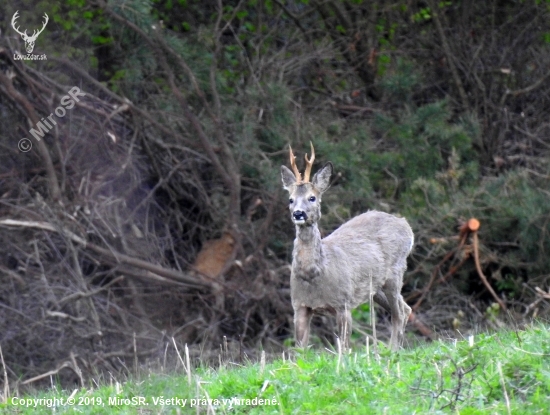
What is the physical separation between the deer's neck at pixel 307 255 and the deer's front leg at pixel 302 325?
292mm

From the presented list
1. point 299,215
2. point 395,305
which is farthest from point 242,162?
point 299,215

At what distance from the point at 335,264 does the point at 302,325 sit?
0.65 meters

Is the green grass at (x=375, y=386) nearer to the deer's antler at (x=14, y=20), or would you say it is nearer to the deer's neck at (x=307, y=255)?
the deer's neck at (x=307, y=255)

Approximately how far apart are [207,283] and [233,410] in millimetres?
6474

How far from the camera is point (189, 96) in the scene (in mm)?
13453

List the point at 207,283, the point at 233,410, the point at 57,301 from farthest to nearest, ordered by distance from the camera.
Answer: the point at 207,283 → the point at 57,301 → the point at 233,410

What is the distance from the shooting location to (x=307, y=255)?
27.9 ft

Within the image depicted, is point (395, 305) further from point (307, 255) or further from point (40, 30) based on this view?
point (40, 30)

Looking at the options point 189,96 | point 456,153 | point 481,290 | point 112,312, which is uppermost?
point 189,96

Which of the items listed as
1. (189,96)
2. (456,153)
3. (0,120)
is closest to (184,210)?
(189,96)

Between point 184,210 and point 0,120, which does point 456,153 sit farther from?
point 0,120

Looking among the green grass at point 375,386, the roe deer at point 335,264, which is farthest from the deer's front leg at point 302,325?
the green grass at point 375,386

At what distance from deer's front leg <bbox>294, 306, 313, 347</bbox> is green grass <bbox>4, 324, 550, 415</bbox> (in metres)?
1.86

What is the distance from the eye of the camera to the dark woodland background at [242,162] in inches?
453
